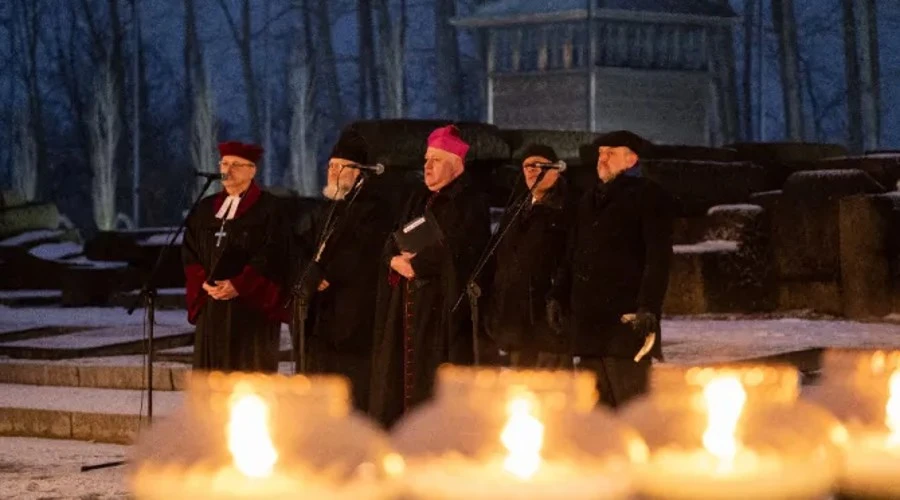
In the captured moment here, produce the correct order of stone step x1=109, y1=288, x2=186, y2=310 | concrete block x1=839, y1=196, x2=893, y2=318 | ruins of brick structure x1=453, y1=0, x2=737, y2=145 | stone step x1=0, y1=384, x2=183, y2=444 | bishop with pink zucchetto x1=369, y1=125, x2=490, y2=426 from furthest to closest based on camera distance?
ruins of brick structure x1=453, y1=0, x2=737, y2=145 < stone step x1=109, y1=288, x2=186, y2=310 < concrete block x1=839, y1=196, x2=893, y2=318 < stone step x1=0, y1=384, x2=183, y2=444 < bishop with pink zucchetto x1=369, y1=125, x2=490, y2=426

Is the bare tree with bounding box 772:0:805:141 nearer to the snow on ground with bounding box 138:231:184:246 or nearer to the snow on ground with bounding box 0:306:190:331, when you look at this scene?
the snow on ground with bounding box 138:231:184:246

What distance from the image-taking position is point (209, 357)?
870 centimetres

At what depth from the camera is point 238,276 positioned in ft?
28.2

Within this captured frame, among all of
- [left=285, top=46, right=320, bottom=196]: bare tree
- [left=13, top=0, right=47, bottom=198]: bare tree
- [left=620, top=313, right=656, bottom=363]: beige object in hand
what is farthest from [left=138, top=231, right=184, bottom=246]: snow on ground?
[left=13, top=0, right=47, bottom=198]: bare tree

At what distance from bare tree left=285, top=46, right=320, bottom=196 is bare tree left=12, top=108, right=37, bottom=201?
6964 mm

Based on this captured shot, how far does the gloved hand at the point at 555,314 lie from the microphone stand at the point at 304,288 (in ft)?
3.68

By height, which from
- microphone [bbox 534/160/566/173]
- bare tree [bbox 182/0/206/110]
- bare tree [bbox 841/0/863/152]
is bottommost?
microphone [bbox 534/160/566/173]

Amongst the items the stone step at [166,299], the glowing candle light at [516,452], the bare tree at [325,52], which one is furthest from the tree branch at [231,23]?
the glowing candle light at [516,452]

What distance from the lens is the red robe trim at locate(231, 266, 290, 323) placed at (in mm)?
8578

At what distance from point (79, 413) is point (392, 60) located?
36.8 metres

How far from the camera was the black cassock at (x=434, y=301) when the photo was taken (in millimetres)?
8102

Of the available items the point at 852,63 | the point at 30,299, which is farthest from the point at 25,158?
the point at 30,299

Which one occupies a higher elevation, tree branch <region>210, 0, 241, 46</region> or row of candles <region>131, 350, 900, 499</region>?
tree branch <region>210, 0, 241, 46</region>

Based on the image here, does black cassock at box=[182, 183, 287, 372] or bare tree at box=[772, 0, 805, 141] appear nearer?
black cassock at box=[182, 183, 287, 372]
